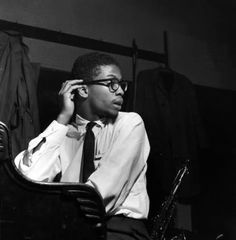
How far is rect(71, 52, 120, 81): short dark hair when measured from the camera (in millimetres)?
2023

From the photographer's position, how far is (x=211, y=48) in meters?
3.43

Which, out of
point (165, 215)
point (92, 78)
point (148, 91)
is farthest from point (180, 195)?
point (92, 78)

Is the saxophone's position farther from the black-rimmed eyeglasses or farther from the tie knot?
the black-rimmed eyeglasses

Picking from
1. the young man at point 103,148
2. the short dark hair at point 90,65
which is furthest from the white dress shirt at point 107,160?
the short dark hair at point 90,65

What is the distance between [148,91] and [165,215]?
894 millimetres

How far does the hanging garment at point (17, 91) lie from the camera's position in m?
2.45

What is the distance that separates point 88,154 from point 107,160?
0.61 feet

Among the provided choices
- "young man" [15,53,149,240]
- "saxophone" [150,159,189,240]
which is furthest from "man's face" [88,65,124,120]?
"saxophone" [150,159,189,240]

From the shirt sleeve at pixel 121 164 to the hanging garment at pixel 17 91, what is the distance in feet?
2.65

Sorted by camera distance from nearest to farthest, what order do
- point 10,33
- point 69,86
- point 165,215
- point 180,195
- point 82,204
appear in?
point 82,204, point 69,86, point 165,215, point 10,33, point 180,195

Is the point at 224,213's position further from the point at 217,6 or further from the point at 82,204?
the point at 82,204

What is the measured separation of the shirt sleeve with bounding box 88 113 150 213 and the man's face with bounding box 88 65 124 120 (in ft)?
0.40

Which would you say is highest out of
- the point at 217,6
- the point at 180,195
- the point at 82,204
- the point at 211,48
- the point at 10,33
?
the point at 217,6

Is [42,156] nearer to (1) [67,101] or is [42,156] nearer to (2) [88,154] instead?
(2) [88,154]
